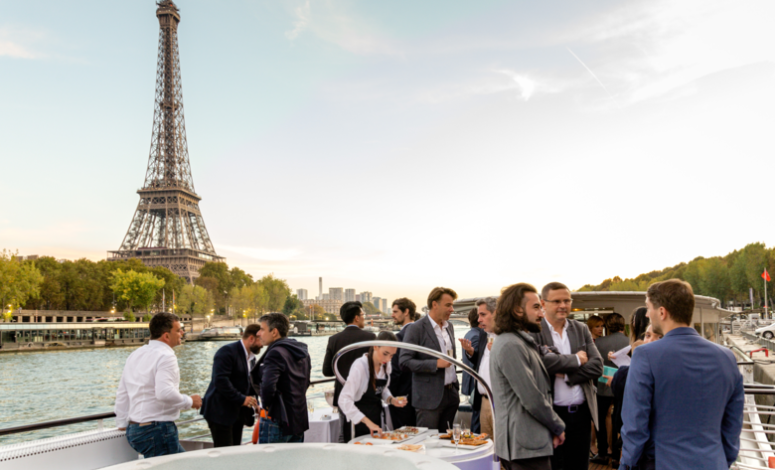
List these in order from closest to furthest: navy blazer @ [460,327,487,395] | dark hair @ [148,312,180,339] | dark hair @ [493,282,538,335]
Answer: dark hair @ [493,282,538,335], dark hair @ [148,312,180,339], navy blazer @ [460,327,487,395]

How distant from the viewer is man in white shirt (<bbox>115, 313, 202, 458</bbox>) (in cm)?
404

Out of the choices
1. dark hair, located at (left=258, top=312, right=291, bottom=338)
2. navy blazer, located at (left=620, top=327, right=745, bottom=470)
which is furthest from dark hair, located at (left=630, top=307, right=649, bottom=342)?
dark hair, located at (left=258, top=312, right=291, bottom=338)

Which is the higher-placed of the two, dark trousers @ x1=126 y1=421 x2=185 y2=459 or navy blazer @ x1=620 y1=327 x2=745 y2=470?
navy blazer @ x1=620 y1=327 x2=745 y2=470

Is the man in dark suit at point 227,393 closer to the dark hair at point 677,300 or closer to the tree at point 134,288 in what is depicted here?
the dark hair at point 677,300

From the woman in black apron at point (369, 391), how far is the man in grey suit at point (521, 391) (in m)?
1.29

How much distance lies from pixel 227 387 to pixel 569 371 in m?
2.92

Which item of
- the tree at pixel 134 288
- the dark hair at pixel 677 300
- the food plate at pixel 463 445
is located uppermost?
the tree at pixel 134 288

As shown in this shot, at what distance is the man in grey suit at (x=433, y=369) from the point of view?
4.82 m

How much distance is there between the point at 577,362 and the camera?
3.60 metres

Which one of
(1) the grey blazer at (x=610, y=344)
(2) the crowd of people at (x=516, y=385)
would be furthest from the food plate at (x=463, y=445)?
(1) the grey blazer at (x=610, y=344)

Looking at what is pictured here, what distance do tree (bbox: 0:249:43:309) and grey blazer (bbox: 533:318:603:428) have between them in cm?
6014

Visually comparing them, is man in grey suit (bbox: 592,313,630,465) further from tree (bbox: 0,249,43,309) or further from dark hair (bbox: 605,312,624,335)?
tree (bbox: 0,249,43,309)

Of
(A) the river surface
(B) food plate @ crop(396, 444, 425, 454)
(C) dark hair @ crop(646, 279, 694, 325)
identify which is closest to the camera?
(C) dark hair @ crop(646, 279, 694, 325)

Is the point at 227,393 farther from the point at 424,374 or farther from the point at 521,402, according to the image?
the point at 521,402
